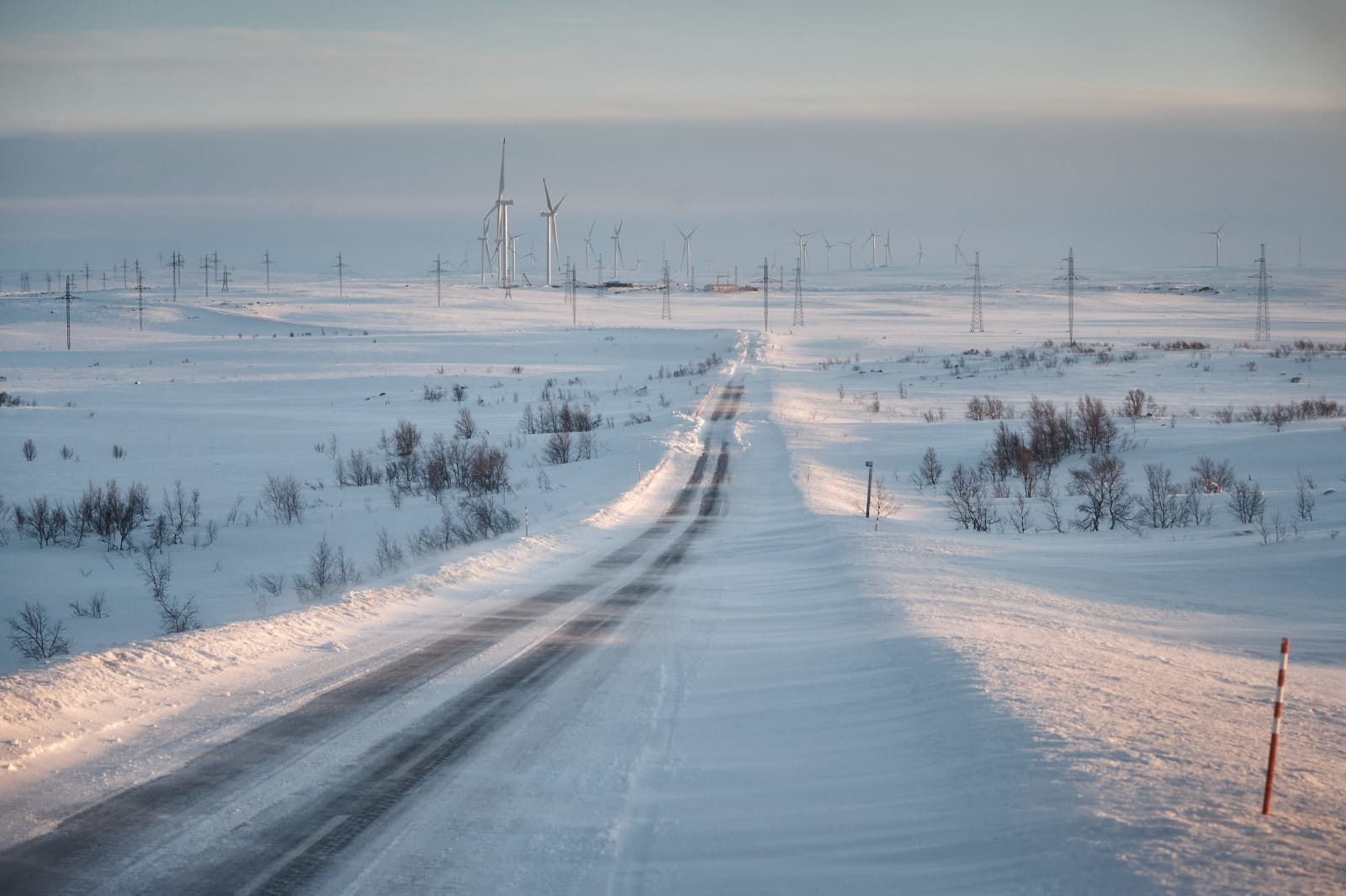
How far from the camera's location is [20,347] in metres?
97.5

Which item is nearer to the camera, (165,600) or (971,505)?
(165,600)

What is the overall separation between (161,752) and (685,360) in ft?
276

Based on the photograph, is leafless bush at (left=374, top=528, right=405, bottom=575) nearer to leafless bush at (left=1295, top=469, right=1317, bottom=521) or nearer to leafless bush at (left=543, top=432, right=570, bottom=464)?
leafless bush at (left=543, top=432, right=570, bottom=464)

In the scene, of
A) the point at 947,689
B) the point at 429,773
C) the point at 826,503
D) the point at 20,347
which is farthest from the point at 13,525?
the point at 20,347

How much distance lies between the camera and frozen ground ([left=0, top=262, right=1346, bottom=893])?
7152 millimetres

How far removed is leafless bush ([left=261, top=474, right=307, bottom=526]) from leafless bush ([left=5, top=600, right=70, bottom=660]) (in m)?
10.1

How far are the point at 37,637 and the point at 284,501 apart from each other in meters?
13.7

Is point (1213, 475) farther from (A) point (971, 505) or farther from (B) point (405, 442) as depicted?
(B) point (405, 442)

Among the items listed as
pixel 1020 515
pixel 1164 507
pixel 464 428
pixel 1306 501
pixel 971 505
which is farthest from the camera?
pixel 464 428

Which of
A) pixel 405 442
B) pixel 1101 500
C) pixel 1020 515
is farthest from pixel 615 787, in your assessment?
pixel 405 442

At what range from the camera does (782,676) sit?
40.0 feet

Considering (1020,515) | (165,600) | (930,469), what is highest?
(930,469)

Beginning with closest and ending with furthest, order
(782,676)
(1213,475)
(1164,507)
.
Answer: (782,676)
(1164,507)
(1213,475)

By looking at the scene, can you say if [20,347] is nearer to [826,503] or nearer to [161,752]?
[826,503]
